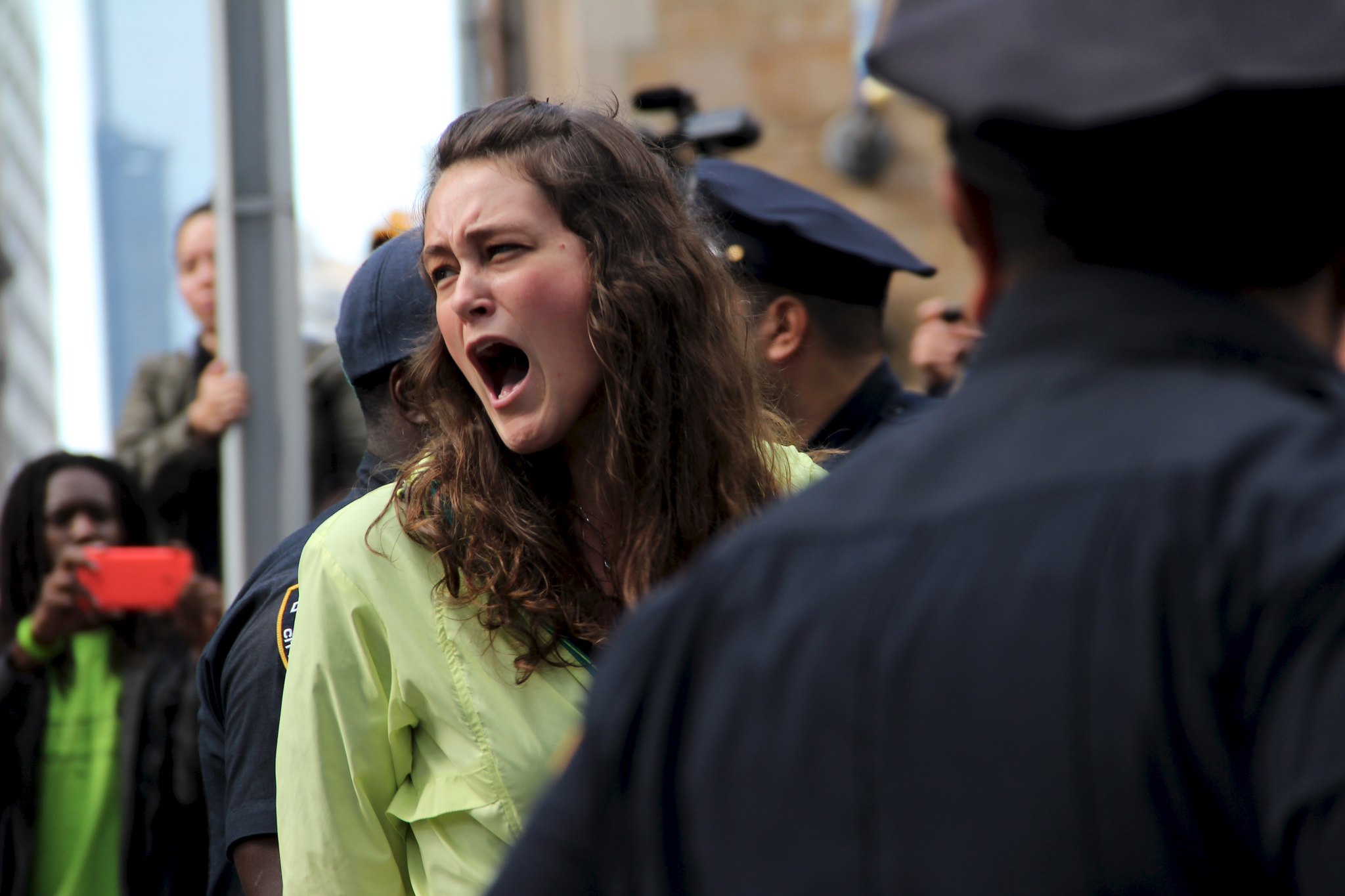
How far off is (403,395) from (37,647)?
1812mm

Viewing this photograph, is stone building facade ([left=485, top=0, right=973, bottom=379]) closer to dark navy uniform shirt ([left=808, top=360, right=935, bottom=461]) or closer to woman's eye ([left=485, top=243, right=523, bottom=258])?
dark navy uniform shirt ([left=808, top=360, right=935, bottom=461])

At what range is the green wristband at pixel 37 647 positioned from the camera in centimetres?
412

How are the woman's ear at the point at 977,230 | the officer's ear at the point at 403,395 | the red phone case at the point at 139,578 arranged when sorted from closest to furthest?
1. the woman's ear at the point at 977,230
2. the officer's ear at the point at 403,395
3. the red phone case at the point at 139,578

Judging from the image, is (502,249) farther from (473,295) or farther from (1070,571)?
(1070,571)

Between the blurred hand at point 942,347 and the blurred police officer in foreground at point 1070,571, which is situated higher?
the blurred police officer in foreground at point 1070,571

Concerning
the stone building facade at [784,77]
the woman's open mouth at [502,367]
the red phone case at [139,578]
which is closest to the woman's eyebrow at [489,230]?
the woman's open mouth at [502,367]

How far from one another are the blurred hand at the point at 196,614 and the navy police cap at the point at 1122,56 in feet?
11.3

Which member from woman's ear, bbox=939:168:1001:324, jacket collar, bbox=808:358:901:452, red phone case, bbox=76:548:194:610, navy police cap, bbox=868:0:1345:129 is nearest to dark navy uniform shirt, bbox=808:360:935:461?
jacket collar, bbox=808:358:901:452

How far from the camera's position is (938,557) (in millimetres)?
939

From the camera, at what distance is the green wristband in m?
4.12

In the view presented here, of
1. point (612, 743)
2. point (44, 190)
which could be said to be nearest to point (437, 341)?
point (612, 743)

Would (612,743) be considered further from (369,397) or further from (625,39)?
(625,39)

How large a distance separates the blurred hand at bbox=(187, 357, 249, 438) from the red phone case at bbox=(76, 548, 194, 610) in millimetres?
475

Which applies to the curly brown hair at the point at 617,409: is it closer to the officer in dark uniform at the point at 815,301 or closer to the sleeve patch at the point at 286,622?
the sleeve patch at the point at 286,622
